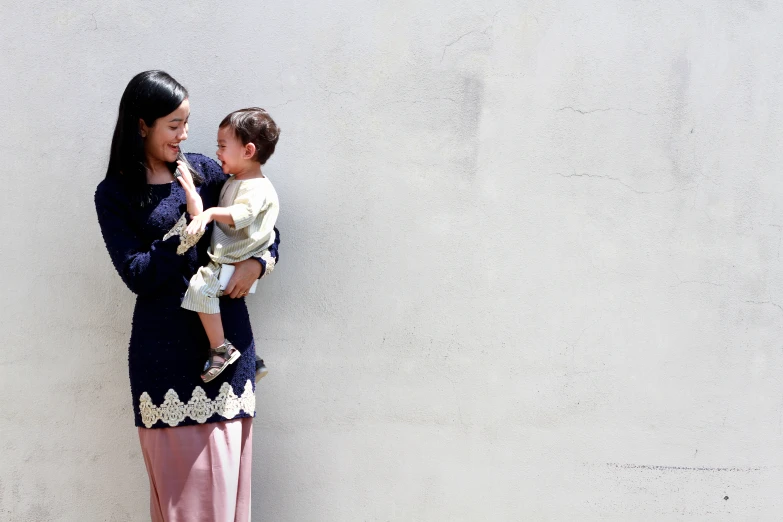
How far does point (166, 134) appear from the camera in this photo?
268cm

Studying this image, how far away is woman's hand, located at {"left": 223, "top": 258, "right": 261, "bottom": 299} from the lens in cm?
274

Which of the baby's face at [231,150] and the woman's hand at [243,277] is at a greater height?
the baby's face at [231,150]

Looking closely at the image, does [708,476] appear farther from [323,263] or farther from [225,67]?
[225,67]

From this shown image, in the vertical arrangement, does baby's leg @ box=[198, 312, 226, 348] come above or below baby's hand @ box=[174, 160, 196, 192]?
below

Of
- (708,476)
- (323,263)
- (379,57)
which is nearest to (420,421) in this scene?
(323,263)

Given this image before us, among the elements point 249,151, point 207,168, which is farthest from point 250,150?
point 207,168

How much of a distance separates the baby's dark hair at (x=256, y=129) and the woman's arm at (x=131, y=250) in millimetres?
401

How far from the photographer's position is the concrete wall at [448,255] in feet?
10.3

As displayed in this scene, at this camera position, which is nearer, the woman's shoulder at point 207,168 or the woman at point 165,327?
the woman at point 165,327

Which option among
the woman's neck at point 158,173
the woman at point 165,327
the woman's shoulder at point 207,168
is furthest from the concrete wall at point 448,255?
the woman at point 165,327

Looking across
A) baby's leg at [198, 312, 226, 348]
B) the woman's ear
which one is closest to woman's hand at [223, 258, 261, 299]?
baby's leg at [198, 312, 226, 348]

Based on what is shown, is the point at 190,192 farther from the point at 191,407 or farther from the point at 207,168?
the point at 191,407

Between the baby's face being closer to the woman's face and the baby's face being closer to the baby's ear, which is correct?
the baby's ear

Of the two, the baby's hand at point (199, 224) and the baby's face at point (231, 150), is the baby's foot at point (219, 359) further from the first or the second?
the baby's face at point (231, 150)
